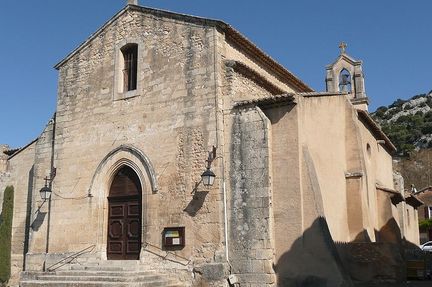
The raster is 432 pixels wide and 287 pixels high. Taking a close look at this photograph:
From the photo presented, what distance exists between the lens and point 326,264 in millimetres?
11008

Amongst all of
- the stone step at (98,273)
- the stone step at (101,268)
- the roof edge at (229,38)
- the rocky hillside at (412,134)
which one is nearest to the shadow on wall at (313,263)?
the stone step at (98,273)

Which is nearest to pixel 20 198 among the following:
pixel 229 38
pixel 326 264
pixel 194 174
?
pixel 194 174

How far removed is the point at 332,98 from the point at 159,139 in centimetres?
511

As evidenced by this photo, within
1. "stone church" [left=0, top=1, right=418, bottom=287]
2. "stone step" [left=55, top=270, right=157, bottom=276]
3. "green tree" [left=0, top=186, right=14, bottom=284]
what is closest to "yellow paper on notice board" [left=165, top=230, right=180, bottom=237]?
"stone church" [left=0, top=1, right=418, bottom=287]

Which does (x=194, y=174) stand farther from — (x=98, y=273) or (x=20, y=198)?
(x=20, y=198)

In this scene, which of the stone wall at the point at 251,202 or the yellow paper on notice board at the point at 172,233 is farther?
the yellow paper on notice board at the point at 172,233

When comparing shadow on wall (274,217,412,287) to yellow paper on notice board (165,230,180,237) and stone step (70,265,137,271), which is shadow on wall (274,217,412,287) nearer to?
yellow paper on notice board (165,230,180,237)

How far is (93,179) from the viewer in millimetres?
14648

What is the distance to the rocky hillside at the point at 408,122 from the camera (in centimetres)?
5900

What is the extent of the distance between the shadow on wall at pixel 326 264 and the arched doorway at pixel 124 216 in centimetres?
458

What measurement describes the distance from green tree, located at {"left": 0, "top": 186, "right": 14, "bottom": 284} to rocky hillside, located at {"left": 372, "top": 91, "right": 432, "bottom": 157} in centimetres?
4908

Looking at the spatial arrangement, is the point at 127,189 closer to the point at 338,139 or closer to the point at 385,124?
the point at 338,139

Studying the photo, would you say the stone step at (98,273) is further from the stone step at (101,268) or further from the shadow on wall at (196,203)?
the shadow on wall at (196,203)

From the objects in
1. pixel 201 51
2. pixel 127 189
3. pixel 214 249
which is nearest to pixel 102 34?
pixel 201 51
